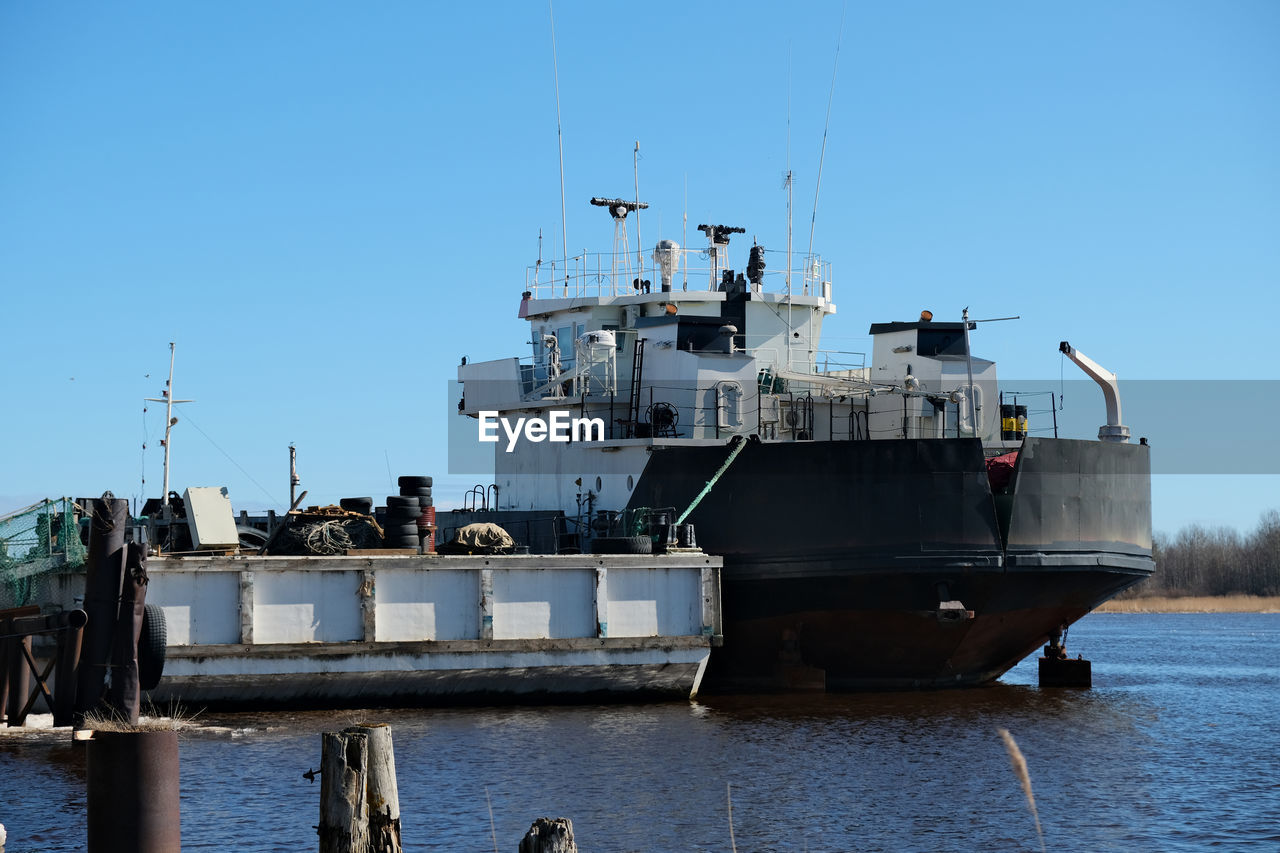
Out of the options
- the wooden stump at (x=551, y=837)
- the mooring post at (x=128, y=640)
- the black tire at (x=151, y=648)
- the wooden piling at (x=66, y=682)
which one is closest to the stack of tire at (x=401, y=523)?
the black tire at (x=151, y=648)

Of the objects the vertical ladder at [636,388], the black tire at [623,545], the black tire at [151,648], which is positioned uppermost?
the vertical ladder at [636,388]

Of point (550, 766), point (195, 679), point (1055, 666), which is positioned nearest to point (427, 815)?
point (550, 766)

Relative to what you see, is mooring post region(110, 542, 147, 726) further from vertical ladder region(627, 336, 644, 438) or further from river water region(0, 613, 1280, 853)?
vertical ladder region(627, 336, 644, 438)

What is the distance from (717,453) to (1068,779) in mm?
7723

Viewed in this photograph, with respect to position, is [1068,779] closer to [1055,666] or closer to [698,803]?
[698,803]

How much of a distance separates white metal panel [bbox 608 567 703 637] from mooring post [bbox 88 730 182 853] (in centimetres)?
1073

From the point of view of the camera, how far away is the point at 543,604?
795 inches

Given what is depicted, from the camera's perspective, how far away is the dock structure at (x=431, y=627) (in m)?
18.8

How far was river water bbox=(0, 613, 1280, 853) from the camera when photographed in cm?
1291

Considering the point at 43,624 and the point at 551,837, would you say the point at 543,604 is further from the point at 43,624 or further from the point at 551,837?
the point at 551,837

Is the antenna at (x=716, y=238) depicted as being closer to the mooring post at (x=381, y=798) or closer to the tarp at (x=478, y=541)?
the tarp at (x=478, y=541)

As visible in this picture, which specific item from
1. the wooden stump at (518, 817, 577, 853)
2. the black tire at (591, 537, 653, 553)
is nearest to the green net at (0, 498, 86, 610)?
the black tire at (591, 537, 653, 553)

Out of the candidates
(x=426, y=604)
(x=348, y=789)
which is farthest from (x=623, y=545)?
(x=348, y=789)

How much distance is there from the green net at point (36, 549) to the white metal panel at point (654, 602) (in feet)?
23.4
